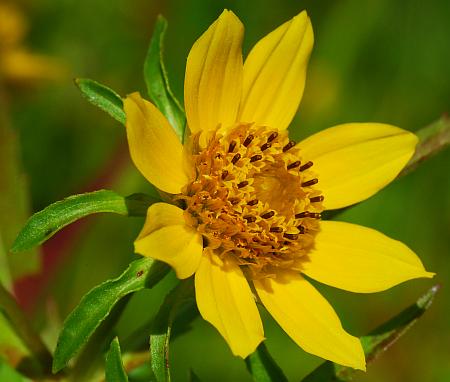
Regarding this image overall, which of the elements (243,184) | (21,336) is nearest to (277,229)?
(243,184)

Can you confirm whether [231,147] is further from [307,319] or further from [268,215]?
[307,319]

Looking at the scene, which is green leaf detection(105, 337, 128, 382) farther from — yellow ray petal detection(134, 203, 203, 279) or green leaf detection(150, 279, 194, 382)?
yellow ray petal detection(134, 203, 203, 279)

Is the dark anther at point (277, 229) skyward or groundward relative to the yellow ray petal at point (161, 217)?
groundward

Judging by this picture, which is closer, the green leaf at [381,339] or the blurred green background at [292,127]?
the green leaf at [381,339]

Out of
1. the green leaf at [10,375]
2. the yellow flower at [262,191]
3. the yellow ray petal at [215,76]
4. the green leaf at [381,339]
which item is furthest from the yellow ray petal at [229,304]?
the green leaf at [10,375]

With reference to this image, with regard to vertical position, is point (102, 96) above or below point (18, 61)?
above

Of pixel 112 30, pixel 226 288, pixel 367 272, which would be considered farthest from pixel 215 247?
pixel 112 30

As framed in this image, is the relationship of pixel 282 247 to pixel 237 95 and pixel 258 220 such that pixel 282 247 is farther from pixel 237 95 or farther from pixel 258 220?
pixel 237 95

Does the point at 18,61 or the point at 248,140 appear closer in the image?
the point at 248,140

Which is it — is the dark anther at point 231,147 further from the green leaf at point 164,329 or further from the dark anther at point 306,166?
the green leaf at point 164,329
